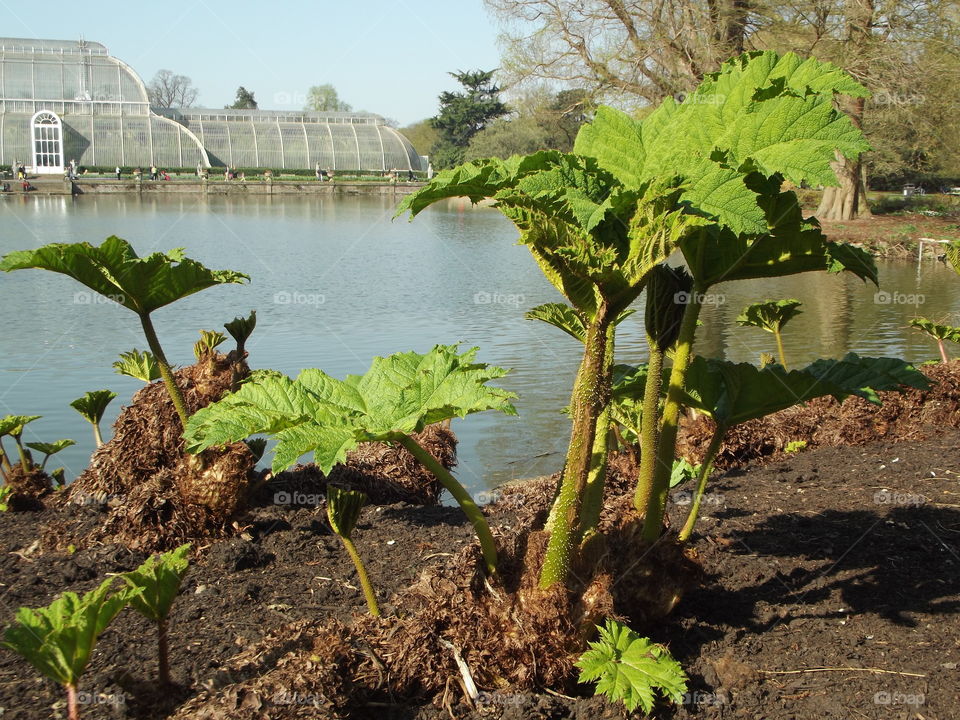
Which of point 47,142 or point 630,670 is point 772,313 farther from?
point 47,142

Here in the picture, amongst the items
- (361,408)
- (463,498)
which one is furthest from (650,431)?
(361,408)

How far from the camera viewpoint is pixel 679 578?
11.8ft

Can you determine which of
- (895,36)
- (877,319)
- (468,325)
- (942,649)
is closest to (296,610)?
(942,649)

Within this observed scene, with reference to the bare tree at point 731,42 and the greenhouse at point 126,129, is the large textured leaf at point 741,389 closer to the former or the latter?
the bare tree at point 731,42

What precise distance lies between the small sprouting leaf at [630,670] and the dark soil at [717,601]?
0.61 ft

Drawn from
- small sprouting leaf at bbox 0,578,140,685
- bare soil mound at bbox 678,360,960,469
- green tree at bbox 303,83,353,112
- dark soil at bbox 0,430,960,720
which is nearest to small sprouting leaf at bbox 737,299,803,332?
bare soil mound at bbox 678,360,960,469

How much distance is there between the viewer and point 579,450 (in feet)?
10.3

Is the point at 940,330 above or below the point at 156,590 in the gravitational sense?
above

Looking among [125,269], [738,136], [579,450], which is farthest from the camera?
[125,269]

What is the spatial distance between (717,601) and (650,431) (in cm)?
88

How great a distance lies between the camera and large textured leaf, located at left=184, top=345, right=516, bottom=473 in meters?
2.81

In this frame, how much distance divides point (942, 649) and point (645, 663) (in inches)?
50.4

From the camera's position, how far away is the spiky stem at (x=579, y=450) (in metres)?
3.06

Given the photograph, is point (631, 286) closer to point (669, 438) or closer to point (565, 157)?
point (565, 157)
